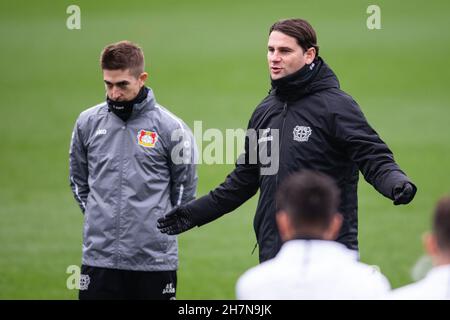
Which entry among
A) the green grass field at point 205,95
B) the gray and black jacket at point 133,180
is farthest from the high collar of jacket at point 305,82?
→ the green grass field at point 205,95

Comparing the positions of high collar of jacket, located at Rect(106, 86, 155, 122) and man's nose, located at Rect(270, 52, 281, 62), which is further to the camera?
high collar of jacket, located at Rect(106, 86, 155, 122)

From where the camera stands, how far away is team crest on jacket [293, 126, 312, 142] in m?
5.86

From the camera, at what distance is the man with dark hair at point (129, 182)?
656cm

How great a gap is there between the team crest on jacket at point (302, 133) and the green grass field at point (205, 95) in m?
4.39

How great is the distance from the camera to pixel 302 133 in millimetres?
5871

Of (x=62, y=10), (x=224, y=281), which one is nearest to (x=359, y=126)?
(x=224, y=281)

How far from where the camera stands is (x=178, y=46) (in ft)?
81.5

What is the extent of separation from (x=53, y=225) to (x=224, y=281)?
3387 mm

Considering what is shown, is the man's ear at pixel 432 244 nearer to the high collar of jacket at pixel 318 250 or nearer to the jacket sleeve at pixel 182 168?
the high collar of jacket at pixel 318 250

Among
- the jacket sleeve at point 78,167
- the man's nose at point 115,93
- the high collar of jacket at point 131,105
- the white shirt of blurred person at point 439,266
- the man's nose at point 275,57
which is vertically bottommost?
the white shirt of blurred person at point 439,266

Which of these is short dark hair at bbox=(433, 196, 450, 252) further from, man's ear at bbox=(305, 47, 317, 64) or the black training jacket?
man's ear at bbox=(305, 47, 317, 64)

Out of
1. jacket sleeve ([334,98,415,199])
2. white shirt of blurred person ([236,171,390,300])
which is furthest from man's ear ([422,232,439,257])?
jacket sleeve ([334,98,415,199])
